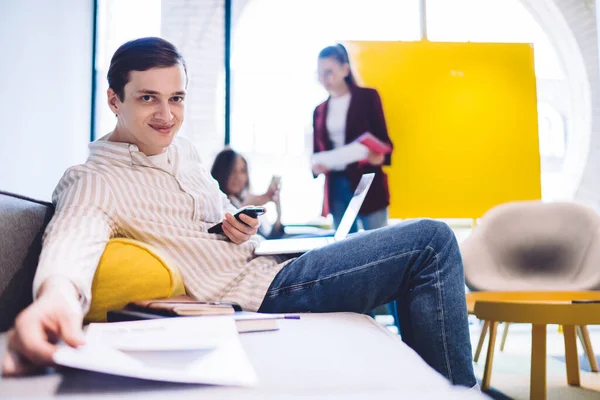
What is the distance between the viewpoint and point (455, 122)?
3.97 m

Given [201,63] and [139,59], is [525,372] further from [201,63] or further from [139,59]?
[201,63]

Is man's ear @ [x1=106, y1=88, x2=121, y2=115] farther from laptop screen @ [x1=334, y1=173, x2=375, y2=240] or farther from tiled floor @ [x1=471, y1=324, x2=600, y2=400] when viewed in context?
tiled floor @ [x1=471, y1=324, x2=600, y2=400]

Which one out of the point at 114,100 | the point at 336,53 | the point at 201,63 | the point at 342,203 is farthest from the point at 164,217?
the point at 201,63

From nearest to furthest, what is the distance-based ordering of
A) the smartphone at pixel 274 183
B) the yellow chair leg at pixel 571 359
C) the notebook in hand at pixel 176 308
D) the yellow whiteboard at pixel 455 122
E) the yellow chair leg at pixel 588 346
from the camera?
the notebook in hand at pixel 176 308 < the yellow chair leg at pixel 571 359 < the yellow chair leg at pixel 588 346 < the smartphone at pixel 274 183 < the yellow whiteboard at pixel 455 122

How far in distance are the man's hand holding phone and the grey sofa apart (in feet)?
1.27

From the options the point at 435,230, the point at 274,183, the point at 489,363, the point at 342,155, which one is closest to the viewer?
the point at 435,230

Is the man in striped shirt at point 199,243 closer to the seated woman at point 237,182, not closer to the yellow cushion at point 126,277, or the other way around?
the yellow cushion at point 126,277

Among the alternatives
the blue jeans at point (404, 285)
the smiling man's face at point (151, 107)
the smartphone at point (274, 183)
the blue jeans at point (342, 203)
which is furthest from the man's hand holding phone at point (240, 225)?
the blue jeans at point (342, 203)

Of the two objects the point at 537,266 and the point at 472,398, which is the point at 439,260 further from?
the point at 537,266

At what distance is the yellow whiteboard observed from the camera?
3.87 metres

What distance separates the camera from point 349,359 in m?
0.70

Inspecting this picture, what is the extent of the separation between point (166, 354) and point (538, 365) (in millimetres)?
1466

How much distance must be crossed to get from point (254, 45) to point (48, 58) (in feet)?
5.93

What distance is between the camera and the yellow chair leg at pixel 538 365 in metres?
1.67
